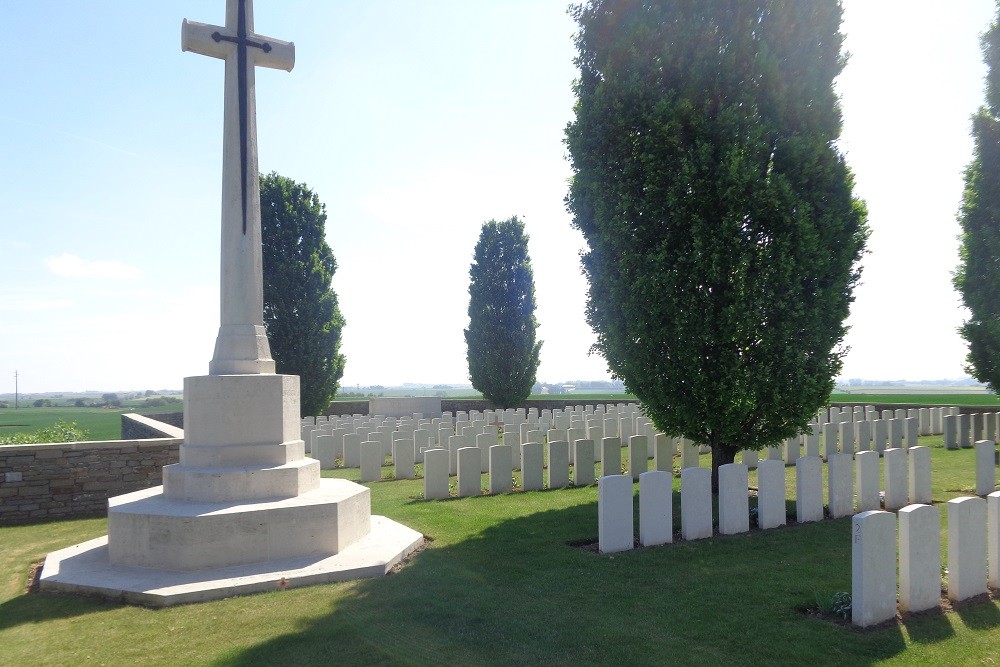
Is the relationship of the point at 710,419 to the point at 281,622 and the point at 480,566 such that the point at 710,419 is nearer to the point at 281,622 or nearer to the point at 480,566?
the point at 480,566

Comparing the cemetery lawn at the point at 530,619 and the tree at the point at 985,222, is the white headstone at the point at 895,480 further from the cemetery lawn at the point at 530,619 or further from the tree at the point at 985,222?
the tree at the point at 985,222

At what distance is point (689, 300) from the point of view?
8453mm

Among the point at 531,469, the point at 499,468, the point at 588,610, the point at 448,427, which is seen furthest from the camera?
the point at 448,427

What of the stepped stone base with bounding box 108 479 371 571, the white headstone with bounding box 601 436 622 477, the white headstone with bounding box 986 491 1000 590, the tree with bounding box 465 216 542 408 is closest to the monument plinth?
the stepped stone base with bounding box 108 479 371 571

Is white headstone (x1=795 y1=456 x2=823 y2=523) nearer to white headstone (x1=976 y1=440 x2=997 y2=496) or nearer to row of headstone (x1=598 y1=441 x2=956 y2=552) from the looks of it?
row of headstone (x1=598 y1=441 x2=956 y2=552)

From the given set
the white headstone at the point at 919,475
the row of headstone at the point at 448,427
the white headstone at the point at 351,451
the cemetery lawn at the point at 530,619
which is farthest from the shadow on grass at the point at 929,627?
the white headstone at the point at 351,451

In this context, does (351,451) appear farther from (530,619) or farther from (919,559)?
(919,559)

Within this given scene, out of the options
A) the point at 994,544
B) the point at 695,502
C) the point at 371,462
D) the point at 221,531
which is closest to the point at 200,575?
the point at 221,531

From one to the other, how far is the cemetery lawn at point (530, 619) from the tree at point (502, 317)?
1855 centimetres

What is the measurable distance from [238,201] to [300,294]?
14.3 meters

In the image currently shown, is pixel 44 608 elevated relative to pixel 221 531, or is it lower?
lower

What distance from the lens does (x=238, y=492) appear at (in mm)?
6395

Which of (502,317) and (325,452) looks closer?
(325,452)

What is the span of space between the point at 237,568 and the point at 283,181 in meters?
17.7
